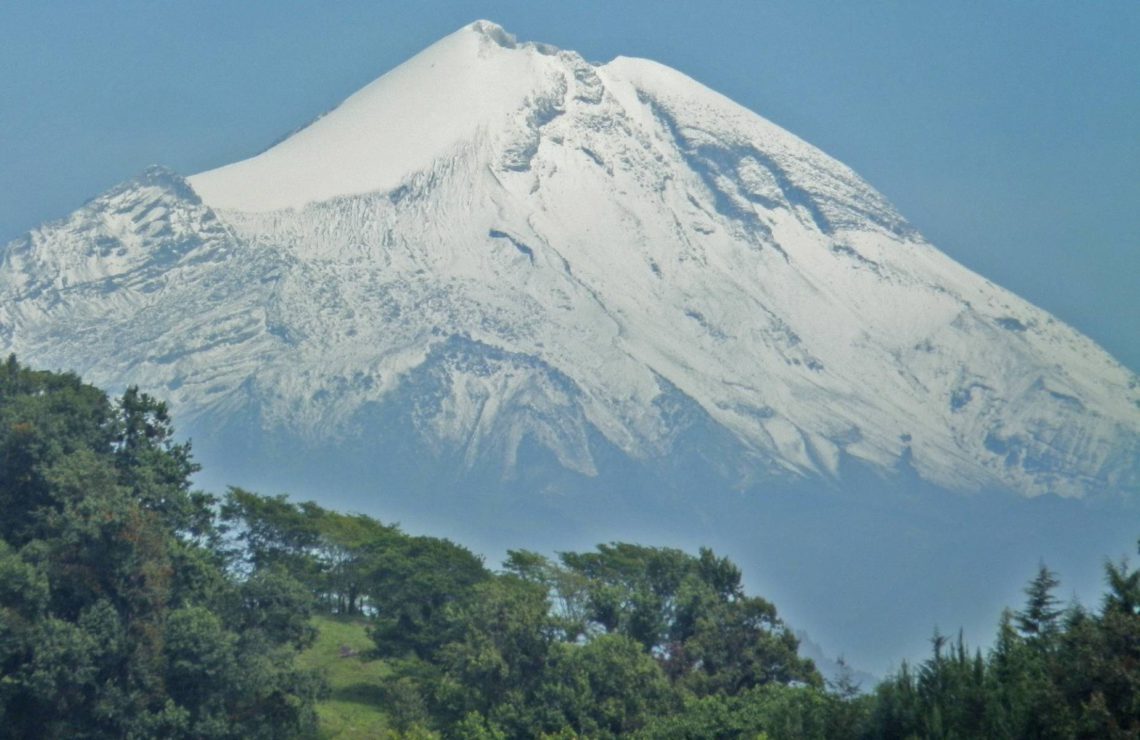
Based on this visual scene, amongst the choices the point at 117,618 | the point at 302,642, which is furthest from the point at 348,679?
the point at 117,618

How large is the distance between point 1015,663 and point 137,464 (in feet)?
113

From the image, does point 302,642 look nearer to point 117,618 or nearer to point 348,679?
point 348,679

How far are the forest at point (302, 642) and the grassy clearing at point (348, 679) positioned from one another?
126 mm

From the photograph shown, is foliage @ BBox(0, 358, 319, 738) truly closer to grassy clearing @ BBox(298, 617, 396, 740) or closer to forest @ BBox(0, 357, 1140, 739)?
forest @ BBox(0, 357, 1140, 739)

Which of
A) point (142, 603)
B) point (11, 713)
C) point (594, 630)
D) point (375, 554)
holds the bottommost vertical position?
point (11, 713)

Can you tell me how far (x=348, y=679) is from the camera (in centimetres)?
6706

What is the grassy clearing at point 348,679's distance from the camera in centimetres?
6047

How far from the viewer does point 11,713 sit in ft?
177

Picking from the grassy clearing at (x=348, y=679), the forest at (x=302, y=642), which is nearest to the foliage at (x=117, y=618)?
the forest at (x=302, y=642)

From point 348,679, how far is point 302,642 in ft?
17.9

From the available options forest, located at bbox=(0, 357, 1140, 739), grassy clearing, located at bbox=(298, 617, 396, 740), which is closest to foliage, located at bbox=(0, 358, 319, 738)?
forest, located at bbox=(0, 357, 1140, 739)

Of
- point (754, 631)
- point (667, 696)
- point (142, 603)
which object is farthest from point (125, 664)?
point (754, 631)

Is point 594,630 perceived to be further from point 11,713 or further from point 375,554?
point 11,713

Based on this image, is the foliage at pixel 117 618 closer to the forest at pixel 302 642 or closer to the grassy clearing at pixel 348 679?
the forest at pixel 302 642
